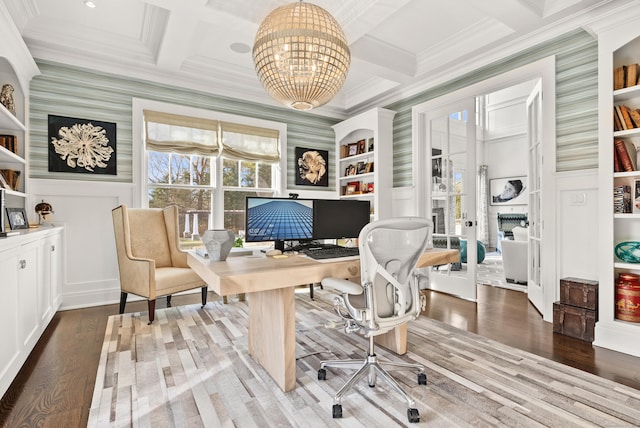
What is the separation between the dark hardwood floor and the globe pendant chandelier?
6.65 feet

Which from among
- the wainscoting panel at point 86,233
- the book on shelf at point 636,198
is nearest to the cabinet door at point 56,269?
the wainscoting panel at point 86,233

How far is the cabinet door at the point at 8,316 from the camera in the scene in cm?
176

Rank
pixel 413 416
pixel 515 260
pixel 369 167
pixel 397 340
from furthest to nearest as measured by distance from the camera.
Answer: pixel 369 167 → pixel 515 260 → pixel 397 340 → pixel 413 416

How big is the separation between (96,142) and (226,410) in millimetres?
3293

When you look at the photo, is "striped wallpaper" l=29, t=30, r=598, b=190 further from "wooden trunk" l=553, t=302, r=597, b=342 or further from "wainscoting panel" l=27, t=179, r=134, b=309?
"wooden trunk" l=553, t=302, r=597, b=342

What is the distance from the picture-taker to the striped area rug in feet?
5.25

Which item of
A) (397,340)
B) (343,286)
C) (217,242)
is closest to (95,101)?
(217,242)

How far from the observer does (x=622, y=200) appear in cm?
247

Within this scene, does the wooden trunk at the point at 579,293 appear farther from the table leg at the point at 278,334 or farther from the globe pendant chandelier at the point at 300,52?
the globe pendant chandelier at the point at 300,52

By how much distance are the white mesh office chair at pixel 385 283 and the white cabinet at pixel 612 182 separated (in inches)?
67.9

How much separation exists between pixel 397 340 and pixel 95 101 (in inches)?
155

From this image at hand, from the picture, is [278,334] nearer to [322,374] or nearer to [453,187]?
[322,374]

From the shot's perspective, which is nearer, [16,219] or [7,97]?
[16,219]

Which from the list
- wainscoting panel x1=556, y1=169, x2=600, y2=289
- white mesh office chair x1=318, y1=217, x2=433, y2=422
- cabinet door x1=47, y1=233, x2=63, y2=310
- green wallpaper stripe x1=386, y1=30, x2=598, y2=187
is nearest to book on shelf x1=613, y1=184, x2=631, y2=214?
wainscoting panel x1=556, y1=169, x2=600, y2=289
